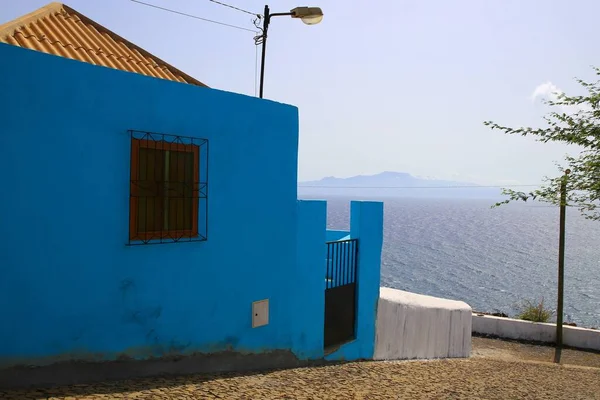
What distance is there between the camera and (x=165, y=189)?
649 centimetres

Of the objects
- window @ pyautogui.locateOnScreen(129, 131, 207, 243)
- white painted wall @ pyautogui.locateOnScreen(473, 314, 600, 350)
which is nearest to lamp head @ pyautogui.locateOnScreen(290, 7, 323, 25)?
window @ pyautogui.locateOnScreen(129, 131, 207, 243)

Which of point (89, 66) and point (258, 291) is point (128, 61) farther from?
point (258, 291)

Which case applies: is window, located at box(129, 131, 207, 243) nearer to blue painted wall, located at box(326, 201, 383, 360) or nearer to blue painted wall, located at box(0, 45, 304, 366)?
blue painted wall, located at box(0, 45, 304, 366)

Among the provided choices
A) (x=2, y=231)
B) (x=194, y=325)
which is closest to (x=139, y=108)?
(x=2, y=231)

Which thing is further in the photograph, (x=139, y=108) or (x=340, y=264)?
(x=340, y=264)

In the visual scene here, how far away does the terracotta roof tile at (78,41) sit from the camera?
6484 millimetres

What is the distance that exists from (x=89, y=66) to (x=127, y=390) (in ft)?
12.9

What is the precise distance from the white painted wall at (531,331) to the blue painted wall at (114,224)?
14141 millimetres

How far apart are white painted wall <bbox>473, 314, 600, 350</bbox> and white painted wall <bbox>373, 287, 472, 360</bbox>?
4.73m

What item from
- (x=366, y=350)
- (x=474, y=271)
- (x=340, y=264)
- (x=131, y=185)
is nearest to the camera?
(x=131, y=185)

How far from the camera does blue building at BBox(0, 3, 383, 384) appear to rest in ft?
17.3

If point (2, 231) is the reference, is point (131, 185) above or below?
above

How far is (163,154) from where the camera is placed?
6.46m

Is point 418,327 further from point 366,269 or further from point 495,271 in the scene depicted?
point 495,271
